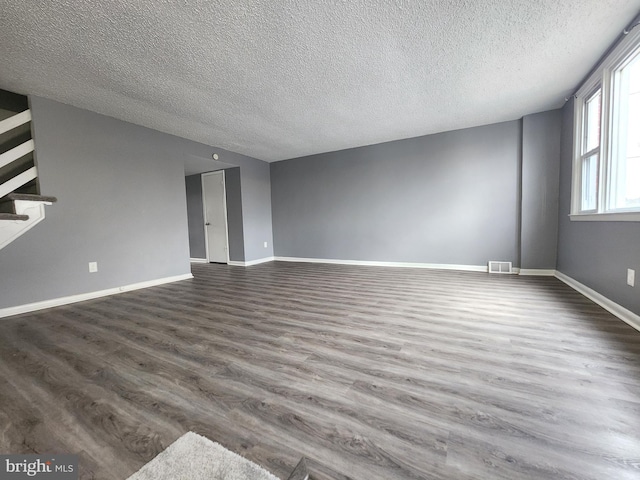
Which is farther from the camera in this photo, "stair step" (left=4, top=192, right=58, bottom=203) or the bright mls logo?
"stair step" (left=4, top=192, right=58, bottom=203)

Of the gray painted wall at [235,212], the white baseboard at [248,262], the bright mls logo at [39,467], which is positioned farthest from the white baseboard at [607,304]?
the gray painted wall at [235,212]

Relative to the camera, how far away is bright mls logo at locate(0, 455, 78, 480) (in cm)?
90

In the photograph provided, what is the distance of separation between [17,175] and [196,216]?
3.39 metres

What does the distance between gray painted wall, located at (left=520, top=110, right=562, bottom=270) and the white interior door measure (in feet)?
18.6

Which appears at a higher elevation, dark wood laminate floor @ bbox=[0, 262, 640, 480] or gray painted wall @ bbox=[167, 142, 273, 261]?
gray painted wall @ bbox=[167, 142, 273, 261]

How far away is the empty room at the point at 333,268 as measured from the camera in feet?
3.50

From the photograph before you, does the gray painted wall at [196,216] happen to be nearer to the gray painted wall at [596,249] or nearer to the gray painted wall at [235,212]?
the gray painted wall at [235,212]

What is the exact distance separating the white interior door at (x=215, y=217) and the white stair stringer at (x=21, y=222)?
3102mm

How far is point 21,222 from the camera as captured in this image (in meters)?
2.56

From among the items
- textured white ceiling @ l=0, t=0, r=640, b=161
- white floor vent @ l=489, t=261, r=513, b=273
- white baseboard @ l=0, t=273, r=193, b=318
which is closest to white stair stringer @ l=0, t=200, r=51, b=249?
white baseboard @ l=0, t=273, r=193, b=318

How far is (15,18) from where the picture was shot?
1.80 metres

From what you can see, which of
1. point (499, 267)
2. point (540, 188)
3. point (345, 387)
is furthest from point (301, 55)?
point (499, 267)

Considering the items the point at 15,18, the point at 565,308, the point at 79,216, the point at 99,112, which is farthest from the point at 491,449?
the point at 99,112

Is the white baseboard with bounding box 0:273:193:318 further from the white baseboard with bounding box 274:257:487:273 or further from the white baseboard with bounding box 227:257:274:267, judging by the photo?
the white baseboard with bounding box 274:257:487:273
